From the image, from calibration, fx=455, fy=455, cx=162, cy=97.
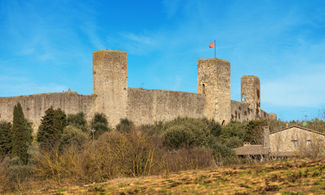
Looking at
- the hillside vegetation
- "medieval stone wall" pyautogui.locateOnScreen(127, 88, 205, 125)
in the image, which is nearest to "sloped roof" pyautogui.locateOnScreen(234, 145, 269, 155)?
the hillside vegetation

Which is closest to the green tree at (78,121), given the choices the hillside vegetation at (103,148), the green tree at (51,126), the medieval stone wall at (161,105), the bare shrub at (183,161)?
the hillside vegetation at (103,148)

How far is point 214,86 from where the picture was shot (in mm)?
37719

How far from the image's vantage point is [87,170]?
1830 centimetres

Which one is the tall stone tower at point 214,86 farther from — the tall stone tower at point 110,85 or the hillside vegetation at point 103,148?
the tall stone tower at point 110,85

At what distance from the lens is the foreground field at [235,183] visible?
12.0 m

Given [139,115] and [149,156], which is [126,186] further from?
[139,115]

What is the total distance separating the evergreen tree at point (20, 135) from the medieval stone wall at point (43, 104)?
800 mm

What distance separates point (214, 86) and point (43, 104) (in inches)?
565

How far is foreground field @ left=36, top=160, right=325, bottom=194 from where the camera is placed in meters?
12.0

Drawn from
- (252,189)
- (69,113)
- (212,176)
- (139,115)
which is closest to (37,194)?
(212,176)

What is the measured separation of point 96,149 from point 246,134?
18856mm

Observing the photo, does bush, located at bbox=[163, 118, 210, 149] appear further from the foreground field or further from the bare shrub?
the foreground field

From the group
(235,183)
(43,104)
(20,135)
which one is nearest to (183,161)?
(235,183)

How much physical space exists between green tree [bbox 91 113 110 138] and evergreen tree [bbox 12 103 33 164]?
4.07 metres
